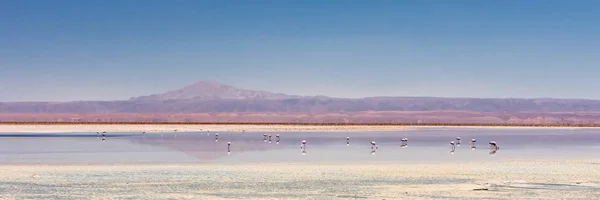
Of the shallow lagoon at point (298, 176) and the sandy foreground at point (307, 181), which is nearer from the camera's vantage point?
the sandy foreground at point (307, 181)

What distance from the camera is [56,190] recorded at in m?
20.3

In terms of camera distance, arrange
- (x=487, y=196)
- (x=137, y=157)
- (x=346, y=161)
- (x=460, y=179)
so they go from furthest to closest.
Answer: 1. (x=137, y=157)
2. (x=346, y=161)
3. (x=460, y=179)
4. (x=487, y=196)

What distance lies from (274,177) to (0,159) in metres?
13.0

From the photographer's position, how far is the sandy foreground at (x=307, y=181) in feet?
64.2

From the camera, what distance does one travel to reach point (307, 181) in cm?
2256

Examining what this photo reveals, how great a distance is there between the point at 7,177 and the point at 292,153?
1513cm

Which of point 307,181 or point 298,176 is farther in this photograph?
point 298,176

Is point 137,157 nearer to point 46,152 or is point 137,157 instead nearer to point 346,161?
point 46,152

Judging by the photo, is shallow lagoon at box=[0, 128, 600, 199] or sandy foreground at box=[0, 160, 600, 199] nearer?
sandy foreground at box=[0, 160, 600, 199]

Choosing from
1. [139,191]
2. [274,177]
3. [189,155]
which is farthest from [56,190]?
[189,155]

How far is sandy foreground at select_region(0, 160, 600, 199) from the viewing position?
1956 centimetres

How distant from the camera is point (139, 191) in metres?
20.2

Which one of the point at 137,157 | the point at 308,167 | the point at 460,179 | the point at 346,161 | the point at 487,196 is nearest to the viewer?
the point at 487,196

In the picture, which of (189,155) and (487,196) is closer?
(487,196)
